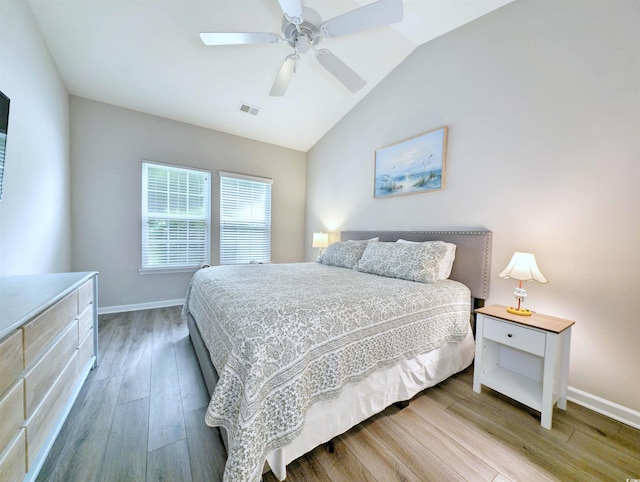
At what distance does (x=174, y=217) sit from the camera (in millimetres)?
3719

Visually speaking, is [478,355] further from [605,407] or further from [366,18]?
[366,18]

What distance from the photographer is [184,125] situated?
3732 millimetres

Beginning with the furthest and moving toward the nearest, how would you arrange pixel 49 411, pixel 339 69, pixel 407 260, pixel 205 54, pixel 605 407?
pixel 205 54
pixel 407 260
pixel 339 69
pixel 605 407
pixel 49 411

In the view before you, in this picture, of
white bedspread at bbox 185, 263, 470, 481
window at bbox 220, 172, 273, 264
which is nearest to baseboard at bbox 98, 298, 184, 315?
window at bbox 220, 172, 273, 264

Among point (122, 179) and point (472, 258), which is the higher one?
point (122, 179)

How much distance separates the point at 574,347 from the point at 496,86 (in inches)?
87.1

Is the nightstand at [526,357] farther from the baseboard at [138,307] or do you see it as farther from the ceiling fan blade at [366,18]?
the baseboard at [138,307]

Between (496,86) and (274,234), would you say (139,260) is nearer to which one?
(274,234)

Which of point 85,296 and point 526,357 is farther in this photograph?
point 526,357

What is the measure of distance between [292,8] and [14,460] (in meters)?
2.62

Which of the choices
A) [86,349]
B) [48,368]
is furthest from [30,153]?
[48,368]

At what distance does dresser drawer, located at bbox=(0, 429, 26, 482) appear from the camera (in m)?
0.85

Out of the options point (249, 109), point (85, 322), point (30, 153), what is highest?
point (249, 109)

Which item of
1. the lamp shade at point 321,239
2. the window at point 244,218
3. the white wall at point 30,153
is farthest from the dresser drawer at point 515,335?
A: the window at point 244,218
